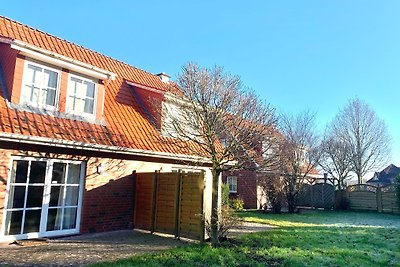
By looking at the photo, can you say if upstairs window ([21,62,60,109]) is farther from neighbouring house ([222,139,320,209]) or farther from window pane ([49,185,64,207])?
neighbouring house ([222,139,320,209])

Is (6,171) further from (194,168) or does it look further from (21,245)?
(194,168)

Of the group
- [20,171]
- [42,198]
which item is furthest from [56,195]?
[20,171]

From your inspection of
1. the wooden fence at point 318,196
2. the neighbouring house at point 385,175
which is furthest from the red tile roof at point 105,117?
the neighbouring house at point 385,175

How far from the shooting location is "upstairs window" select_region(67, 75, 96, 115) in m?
10.7

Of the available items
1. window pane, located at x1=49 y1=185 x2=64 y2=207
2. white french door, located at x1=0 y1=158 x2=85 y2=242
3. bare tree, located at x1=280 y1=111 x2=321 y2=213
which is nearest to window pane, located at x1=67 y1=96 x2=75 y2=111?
white french door, located at x1=0 y1=158 x2=85 y2=242

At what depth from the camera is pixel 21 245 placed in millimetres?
8305

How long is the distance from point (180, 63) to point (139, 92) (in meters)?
4.71

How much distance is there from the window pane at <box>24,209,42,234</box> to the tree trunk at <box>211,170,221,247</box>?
5.15m

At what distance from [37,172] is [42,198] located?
2.60 ft

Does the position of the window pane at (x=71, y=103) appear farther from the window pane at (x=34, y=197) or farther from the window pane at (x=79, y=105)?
the window pane at (x=34, y=197)

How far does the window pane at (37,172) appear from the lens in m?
9.09

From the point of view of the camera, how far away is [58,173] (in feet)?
32.0

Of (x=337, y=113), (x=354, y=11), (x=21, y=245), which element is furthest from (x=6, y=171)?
(x=337, y=113)

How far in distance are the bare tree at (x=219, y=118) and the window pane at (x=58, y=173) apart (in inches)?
147
